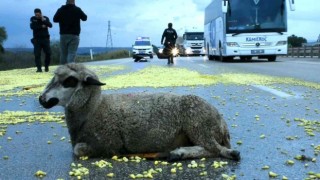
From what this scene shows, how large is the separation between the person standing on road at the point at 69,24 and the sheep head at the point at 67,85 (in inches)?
382

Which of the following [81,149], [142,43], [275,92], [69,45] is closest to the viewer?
[81,149]

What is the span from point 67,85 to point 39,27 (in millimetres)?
15896

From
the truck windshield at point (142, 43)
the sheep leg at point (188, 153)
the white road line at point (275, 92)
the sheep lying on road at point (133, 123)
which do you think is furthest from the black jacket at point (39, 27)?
the truck windshield at point (142, 43)

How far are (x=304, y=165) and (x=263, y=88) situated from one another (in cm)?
751

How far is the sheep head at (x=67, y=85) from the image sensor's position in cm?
449

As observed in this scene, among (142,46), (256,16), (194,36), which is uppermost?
(256,16)

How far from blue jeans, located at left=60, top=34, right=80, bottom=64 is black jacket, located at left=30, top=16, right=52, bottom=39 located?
539 cm

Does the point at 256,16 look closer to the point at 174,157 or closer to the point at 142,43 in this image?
the point at 174,157

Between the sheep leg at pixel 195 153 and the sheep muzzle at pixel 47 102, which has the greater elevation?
the sheep muzzle at pixel 47 102

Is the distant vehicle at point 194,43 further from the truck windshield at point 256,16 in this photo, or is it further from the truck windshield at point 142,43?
the truck windshield at point 256,16

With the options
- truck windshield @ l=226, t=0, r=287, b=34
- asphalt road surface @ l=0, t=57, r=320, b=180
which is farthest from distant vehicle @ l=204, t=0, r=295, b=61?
asphalt road surface @ l=0, t=57, r=320, b=180

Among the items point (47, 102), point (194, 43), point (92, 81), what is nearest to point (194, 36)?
point (194, 43)

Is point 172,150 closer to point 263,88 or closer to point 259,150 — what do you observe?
point 259,150

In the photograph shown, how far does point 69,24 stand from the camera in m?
14.1
